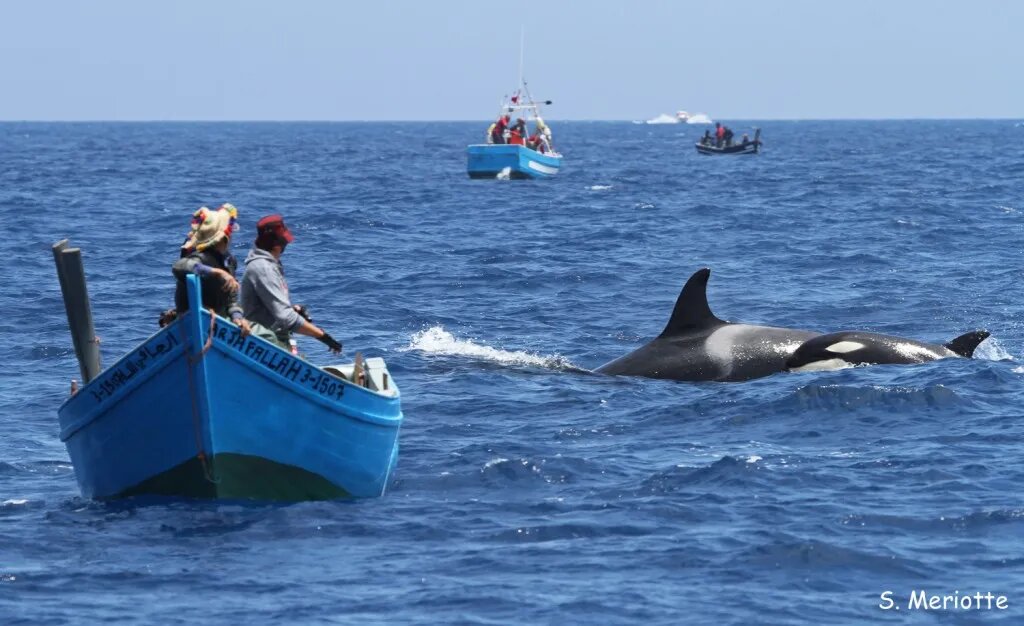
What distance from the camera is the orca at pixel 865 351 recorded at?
58.6 feet

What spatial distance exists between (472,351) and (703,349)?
347 cm

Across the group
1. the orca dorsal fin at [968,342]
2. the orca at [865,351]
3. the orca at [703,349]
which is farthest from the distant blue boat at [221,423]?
the orca dorsal fin at [968,342]

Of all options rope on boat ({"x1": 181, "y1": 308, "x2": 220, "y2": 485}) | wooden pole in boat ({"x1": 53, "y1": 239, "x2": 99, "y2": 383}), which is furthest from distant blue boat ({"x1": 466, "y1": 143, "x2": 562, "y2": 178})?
rope on boat ({"x1": 181, "y1": 308, "x2": 220, "y2": 485})

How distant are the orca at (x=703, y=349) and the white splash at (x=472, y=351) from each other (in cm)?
97

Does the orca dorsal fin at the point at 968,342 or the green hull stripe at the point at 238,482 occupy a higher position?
the orca dorsal fin at the point at 968,342

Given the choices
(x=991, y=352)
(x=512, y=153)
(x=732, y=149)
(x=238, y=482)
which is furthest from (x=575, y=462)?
(x=732, y=149)

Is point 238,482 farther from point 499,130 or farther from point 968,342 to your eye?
point 499,130

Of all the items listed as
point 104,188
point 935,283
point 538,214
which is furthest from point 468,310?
point 104,188

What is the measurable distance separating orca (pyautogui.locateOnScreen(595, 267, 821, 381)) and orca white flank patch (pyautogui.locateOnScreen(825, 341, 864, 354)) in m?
0.40

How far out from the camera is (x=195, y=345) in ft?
36.9

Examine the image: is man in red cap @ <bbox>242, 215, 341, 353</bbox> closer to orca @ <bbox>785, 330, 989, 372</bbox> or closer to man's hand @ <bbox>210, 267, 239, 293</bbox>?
man's hand @ <bbox>210, 267, 239, 293</bbox>

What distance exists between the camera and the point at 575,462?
44.1 ft

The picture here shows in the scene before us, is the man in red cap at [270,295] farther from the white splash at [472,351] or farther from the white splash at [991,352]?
the white splash at [991,352]

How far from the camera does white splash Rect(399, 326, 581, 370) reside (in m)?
19.1
